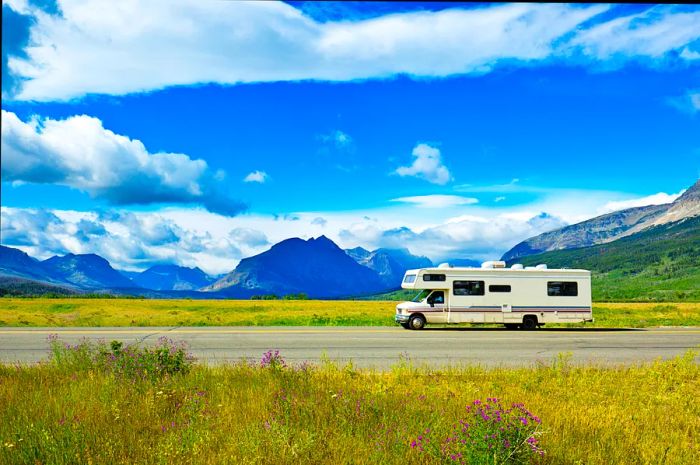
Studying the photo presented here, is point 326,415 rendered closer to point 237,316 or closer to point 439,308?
point 439,308

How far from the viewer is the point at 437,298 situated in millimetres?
27672

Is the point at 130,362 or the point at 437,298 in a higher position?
the point at 437,298

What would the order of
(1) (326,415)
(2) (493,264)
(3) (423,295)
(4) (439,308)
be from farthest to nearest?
(2) (493,264)
(3) (423,295)
(4) (439,308)
(1) (326,415)

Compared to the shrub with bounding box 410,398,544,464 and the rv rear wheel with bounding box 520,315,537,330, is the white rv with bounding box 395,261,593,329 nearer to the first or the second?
the rv rear wheel with bounding box 520,315,537,330

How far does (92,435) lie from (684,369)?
1285 cm

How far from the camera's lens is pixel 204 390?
9.72 m

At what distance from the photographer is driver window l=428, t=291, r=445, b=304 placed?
2761cm

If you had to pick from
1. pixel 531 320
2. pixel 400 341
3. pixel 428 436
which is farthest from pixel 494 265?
pixel 428 436

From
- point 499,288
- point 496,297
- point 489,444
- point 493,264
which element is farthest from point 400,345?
point 489,444

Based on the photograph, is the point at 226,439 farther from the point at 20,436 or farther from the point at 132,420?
the point at 20,436

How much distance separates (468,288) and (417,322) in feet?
9.49

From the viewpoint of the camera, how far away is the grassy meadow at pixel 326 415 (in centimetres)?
639

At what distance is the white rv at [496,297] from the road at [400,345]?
2.05 metres

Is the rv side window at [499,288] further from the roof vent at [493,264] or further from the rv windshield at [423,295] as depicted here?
the rv windshield at [423,295]
